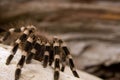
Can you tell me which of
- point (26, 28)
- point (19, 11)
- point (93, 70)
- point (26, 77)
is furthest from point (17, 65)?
point (19, 11)

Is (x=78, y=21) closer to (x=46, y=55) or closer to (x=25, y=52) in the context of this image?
(x=46, y=55)

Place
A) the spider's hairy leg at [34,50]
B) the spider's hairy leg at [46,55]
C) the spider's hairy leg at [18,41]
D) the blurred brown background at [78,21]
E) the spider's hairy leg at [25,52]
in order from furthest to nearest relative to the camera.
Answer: the blurred brown background at [78,21], the spider's hairy leg at [46,55], the spider's hairy leg at [34,50], the spider's hairy leg at [18,41], the spider's hairy leg at [25,52]

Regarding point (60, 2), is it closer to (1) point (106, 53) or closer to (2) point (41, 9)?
(2) point (41, 9)

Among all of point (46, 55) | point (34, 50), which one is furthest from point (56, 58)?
point (34, 50)

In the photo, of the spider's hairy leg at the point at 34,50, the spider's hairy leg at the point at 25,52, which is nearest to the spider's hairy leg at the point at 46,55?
the spider's hairy leg at the point at 34,50

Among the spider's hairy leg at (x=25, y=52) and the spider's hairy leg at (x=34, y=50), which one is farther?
the spider's hairy leg at (x=34, y=50)

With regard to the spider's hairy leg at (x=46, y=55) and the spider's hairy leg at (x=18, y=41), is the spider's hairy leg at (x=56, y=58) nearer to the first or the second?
the spider's hairy leg at (x=46, y=55)
